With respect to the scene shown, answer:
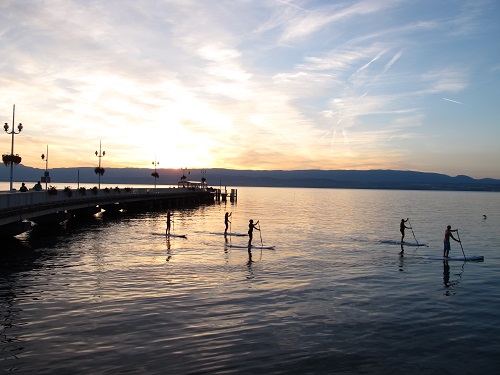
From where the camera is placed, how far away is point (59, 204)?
156 feet

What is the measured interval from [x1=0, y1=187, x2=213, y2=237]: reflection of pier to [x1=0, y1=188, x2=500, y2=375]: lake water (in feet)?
8.91

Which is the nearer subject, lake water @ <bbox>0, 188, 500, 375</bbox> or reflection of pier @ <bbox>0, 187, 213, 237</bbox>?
lake water @ <bbox>0, 188, 500, 375</bbox>

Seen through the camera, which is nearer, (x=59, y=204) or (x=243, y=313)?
(x=243, y=313)

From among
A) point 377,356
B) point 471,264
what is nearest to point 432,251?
point 471,264

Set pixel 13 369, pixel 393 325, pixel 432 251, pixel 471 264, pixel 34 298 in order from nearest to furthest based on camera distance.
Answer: pixel 13 369 → pixel 393 325 → pixel 34 298 → pixel 471 264 → pixel 432 251

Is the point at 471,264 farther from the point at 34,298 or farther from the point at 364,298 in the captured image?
the point at 34,298

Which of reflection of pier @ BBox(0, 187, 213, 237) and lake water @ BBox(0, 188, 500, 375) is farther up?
reflection of pier @ BBox(0, 187, 213, 237)

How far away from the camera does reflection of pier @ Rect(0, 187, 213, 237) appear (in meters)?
34.1

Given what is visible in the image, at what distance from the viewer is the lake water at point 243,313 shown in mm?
12398

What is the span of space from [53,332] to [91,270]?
36.5 feet

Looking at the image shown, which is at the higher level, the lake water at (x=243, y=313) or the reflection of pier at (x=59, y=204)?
the reflection of pier at (x=59, y=204)

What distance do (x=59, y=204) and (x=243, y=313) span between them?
3660 cm

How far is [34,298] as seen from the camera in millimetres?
18453

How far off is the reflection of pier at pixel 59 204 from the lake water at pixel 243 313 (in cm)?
272
